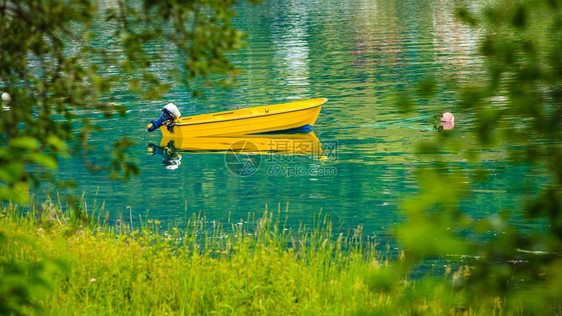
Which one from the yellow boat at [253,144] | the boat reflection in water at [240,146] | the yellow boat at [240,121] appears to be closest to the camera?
the boat reflection in water at [240,146]

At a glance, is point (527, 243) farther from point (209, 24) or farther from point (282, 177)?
point (282, 177)

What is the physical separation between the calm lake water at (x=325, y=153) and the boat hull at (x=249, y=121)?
30.6 inches

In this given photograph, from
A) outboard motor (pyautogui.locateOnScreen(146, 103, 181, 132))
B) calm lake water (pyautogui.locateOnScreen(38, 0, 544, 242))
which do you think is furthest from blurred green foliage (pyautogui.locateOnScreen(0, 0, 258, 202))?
outboard motor (pyautogui.locateOnScreen(146, 103, 181, 132))

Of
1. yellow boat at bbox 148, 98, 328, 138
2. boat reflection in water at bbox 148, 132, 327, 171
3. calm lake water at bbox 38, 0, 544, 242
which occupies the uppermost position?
yellow boat at bbox 148, 98, 328, 138

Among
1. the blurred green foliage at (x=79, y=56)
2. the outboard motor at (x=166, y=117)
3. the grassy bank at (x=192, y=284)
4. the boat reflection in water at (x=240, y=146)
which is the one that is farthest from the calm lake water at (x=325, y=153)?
A: the grassy bank at (x=192, y=284)

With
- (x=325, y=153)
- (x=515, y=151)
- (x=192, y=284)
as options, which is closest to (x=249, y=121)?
(x=325, y=153)

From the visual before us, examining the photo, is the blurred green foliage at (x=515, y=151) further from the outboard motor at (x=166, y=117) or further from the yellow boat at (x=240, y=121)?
the outboard motor at (x=166, y=117)

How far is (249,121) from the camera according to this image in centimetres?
2253

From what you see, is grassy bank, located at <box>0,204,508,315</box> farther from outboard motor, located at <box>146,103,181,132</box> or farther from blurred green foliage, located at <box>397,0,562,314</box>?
outboard motor, located at <box>146,103,181,132</box>

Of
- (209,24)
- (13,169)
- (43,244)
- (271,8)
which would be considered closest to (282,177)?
(43,244)

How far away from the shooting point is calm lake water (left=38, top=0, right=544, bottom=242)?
1420cm

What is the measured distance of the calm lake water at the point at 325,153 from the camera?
14195 mm

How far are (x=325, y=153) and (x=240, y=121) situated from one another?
411cm

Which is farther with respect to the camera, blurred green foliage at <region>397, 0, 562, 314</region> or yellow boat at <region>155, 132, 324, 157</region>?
yellow boat at <region>155, 132, 324, 157</region>
